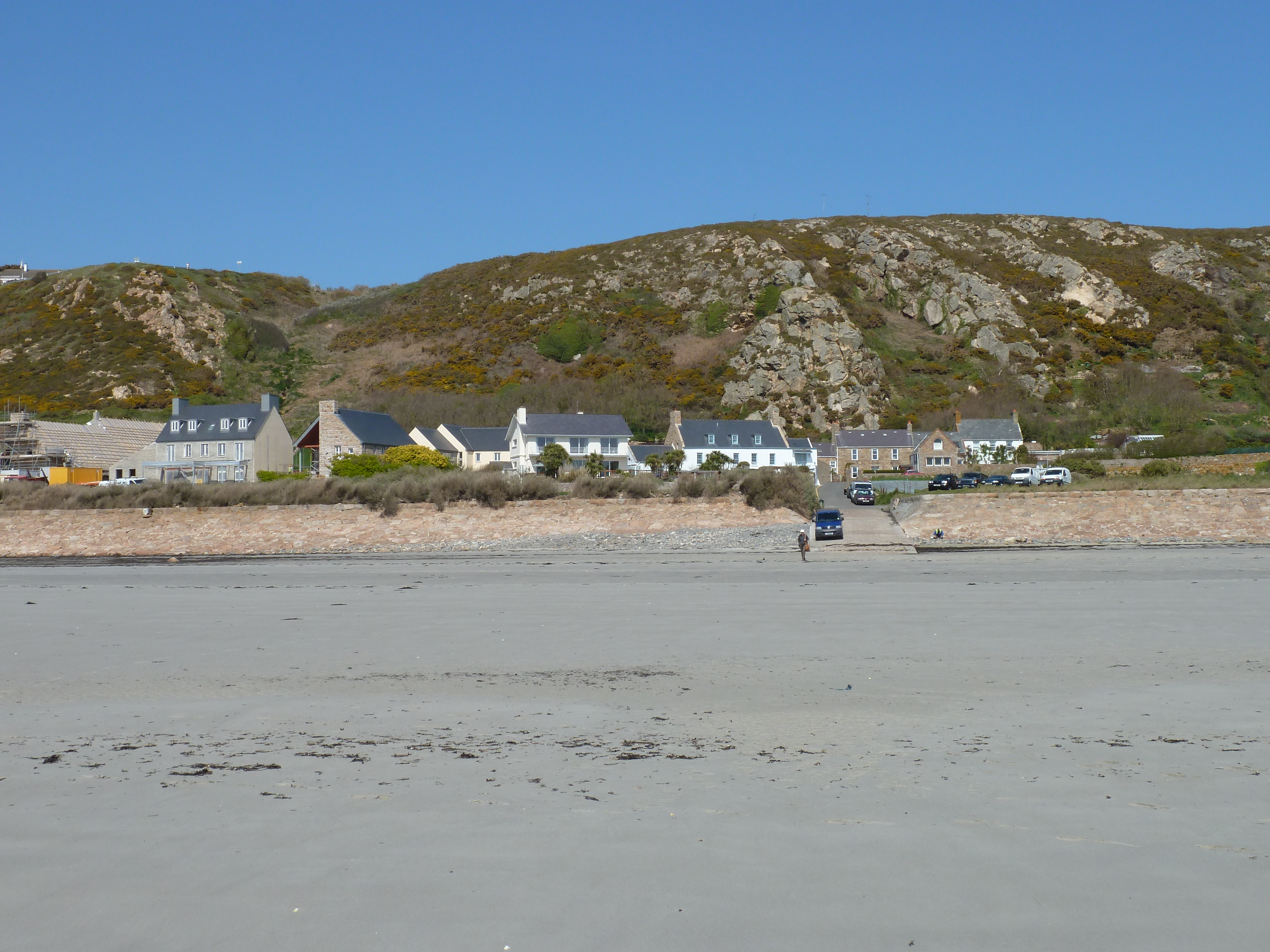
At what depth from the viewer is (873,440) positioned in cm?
8206

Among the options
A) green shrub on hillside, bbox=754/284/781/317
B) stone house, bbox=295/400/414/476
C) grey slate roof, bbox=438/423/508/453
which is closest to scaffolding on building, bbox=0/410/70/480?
stone house, bbox=295/400/414/476

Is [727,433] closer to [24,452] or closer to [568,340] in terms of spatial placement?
[568,340]

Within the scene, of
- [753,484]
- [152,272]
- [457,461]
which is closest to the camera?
[753,484]

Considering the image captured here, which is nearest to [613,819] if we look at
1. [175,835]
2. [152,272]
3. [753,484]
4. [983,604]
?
[175,835]

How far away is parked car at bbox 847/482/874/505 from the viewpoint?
4828cm

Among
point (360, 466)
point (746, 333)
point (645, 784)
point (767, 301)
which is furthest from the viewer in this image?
point (767, 301)

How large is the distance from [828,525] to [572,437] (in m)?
38.7

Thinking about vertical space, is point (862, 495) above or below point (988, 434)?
below

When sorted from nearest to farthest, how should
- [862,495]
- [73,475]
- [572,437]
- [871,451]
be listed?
[862,495]
[73,475]
[572,437]
[871,451]

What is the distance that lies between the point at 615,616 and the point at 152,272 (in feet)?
436

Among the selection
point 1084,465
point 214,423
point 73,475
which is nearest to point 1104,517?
point 1084,465

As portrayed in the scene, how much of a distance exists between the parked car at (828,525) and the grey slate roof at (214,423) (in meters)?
40.8

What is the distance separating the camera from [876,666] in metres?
12.1

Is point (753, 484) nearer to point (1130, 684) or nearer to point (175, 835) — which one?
point (1130, 684)
